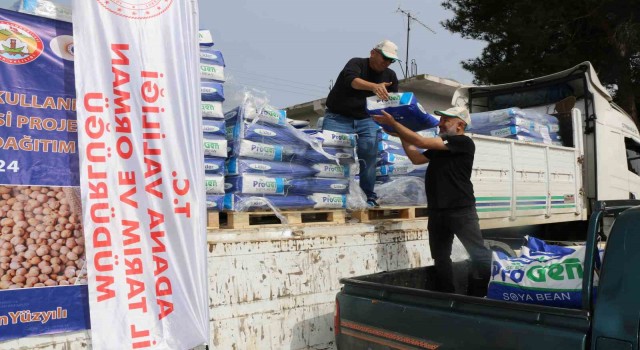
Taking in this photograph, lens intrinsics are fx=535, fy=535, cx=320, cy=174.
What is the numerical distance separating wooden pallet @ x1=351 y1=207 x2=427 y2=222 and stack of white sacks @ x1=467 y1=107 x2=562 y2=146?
2.35 meters

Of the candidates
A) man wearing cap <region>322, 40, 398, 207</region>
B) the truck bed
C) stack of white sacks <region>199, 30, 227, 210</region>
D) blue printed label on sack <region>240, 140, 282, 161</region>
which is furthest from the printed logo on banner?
man wearing cap <region>322, 40, 398, 207</region>

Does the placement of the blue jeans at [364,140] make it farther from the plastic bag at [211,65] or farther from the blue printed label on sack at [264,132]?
the plastic bag at [211,65]

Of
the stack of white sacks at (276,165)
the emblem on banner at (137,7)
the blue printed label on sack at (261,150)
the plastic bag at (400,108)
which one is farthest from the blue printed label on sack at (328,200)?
the emblem on banner at (137,7)

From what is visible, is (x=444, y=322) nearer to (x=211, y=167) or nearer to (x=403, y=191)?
(x=211, y=167)

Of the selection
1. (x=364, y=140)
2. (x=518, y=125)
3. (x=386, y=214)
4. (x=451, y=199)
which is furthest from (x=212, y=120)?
(x=518, y=125)

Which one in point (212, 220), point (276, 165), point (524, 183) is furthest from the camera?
point (524, 183)

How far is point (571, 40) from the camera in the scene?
47.2 feet

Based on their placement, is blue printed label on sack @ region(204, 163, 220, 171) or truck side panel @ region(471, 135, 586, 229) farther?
truck side panel @ region(471, 135, 586, 229)

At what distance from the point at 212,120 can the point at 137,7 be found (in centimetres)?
147

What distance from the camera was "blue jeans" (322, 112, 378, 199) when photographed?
561 cm

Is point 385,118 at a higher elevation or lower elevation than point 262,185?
higher

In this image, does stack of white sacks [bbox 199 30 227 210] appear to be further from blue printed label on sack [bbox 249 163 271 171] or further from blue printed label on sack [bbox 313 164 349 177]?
blue printed label on sack [bbox 313 164 349 177]

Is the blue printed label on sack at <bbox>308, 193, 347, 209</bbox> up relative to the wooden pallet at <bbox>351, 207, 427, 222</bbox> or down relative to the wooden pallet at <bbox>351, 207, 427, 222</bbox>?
up

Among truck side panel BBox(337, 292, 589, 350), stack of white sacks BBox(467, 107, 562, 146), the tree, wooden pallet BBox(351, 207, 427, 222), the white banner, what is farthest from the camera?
the tree
